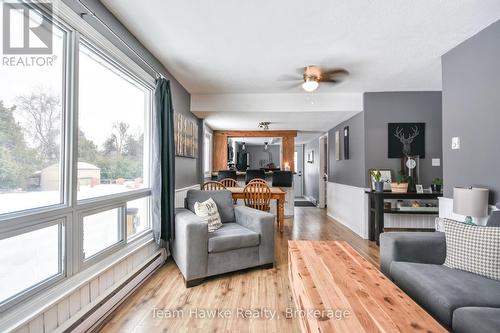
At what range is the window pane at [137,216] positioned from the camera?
2.38 m

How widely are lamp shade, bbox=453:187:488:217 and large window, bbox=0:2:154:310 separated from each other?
302 centimetres

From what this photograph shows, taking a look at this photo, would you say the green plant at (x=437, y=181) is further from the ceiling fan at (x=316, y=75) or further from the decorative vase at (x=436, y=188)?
the ceiling fan at (x=316, y=75)

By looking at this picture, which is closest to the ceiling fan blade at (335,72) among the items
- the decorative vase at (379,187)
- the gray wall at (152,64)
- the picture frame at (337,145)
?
the decorative vase at (379,187)

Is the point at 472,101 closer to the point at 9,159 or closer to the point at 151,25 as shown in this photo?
the point at 151,25

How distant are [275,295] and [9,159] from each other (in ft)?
7.03

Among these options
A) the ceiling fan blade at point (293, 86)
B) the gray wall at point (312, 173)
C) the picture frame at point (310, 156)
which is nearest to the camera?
the ceiling fan blade at point (293, 86)

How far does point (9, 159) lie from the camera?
1307 millimetres

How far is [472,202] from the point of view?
6.71 ft

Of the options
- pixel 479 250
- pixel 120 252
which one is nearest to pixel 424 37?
pixel 479 250

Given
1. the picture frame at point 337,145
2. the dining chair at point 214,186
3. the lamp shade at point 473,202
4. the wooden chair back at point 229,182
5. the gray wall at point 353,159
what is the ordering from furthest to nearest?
1. the picture frame at point 337,145
2. the wooden chair back at point 229,182
3. the dining chair at point 214,186
4. the gray wall at point 353,159
5. the lamp shade at point 473,202

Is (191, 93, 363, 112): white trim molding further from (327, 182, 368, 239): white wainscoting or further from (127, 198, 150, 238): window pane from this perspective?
(127, 198, 150, 238): window pane

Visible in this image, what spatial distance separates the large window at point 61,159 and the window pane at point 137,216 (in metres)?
0.07

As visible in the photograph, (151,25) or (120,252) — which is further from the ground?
(151,25)

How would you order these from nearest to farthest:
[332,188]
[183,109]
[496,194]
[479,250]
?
[479,250]
[496,194]
[183,109]
[332,188]
